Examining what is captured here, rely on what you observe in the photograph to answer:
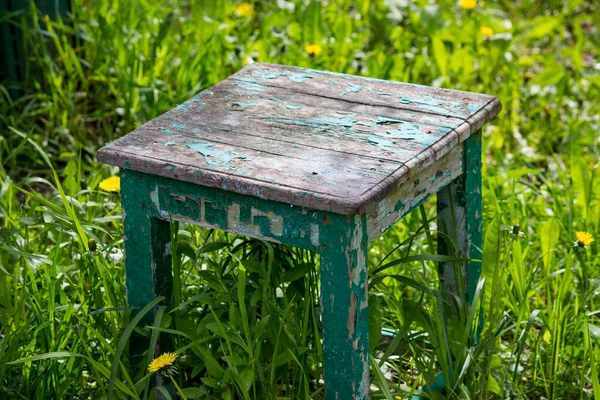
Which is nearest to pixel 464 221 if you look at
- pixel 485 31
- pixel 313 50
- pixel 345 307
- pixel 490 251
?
pixel 490 251

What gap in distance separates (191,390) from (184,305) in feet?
0.58

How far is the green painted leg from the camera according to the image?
2094 mm

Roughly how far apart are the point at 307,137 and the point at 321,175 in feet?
0.67

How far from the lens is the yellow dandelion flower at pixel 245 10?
167 inches

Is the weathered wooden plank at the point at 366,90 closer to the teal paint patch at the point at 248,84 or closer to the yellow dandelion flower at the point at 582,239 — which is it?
the teal paint patch at the point at 248,84

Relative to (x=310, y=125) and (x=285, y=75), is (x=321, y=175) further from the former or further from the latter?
(x=285, y=75)

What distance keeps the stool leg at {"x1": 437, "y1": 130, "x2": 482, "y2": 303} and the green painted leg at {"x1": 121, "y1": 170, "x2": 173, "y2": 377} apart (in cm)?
62

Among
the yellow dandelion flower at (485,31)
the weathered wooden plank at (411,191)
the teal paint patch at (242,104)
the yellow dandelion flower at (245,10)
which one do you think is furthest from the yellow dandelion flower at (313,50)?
the weathered wooden plank at (411,191)

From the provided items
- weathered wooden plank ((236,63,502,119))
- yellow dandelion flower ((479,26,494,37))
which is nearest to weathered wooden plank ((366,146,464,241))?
weathered wooden plank ((236,63,502,119))

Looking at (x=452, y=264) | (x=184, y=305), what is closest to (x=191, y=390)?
(x=184, y=305)

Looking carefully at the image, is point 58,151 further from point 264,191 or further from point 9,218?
point 264,191

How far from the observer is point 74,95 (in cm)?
363

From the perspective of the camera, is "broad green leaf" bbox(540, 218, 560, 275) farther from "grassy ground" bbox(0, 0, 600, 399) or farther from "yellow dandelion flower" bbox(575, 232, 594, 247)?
"yellow dandelion flower" bbox(575, 232, 594, 247)

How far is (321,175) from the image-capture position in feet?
6.30
